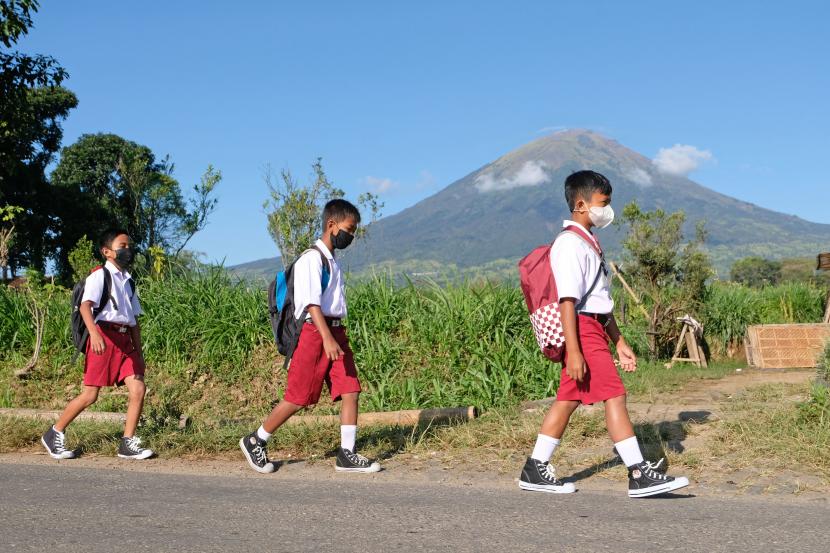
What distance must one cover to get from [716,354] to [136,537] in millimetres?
12213

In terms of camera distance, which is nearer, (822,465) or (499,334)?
(822,465)

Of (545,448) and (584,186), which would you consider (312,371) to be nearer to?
(545,448)

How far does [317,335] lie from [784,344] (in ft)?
31.7

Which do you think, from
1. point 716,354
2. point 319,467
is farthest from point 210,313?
point 716,354

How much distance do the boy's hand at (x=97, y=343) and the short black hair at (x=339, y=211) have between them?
5.91 feet

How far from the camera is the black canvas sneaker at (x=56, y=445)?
643cm

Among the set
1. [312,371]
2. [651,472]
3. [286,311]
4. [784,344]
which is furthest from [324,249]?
[784,344]

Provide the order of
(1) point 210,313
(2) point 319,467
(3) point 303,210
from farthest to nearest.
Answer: (3) point 303,210
(1) point 210,313
(2) point 319,467

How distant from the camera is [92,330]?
6160 mm

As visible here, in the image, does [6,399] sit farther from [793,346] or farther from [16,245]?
[16,245]

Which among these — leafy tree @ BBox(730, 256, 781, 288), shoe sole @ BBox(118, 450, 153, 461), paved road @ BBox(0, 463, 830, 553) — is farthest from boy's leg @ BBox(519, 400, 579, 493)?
leafy tree @ BBox(730, 256, 781, 288)

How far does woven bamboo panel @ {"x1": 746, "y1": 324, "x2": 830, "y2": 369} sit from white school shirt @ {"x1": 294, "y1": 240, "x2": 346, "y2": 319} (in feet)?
30.0

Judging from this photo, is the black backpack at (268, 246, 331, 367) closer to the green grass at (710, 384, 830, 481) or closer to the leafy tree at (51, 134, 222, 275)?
the green grass at (710, 384, 830, 481)

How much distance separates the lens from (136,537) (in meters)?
4.01
